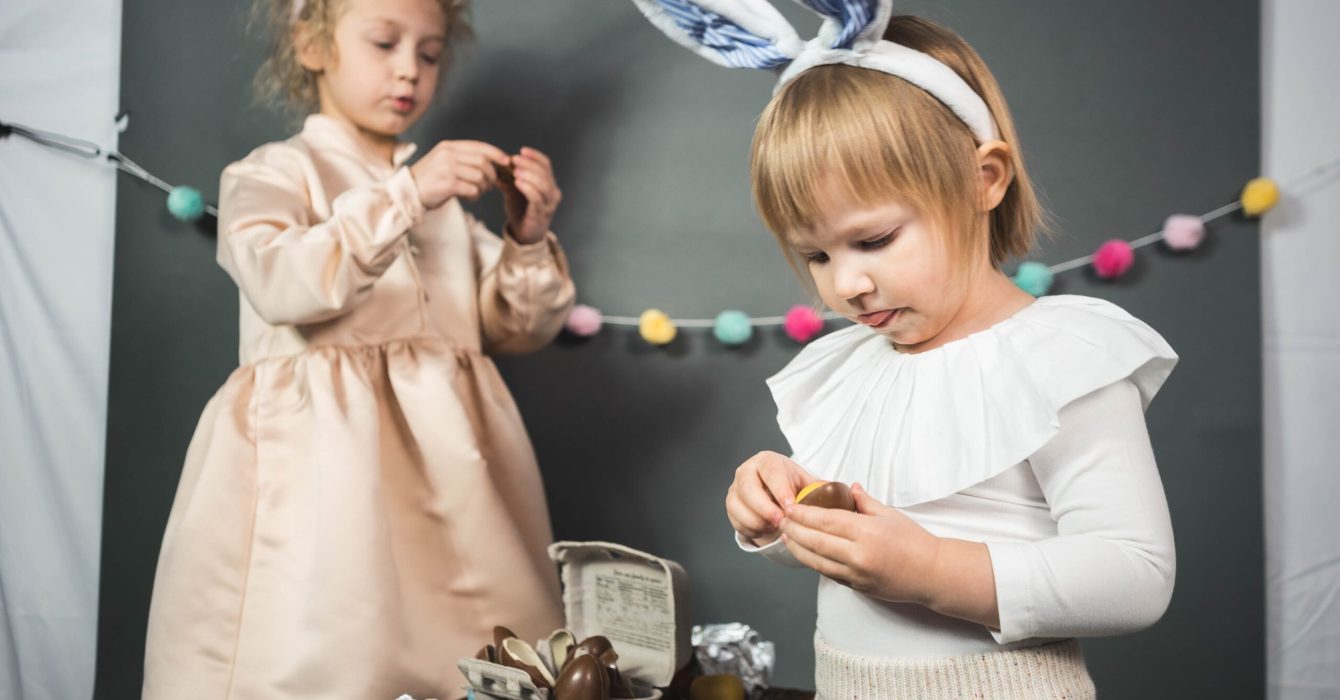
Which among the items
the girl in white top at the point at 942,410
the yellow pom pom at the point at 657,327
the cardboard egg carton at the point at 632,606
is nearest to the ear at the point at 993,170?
the girl in white top at the point at 942,410

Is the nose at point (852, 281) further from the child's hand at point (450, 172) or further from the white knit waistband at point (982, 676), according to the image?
the child's hand at point (450, 172)

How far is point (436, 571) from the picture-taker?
131cm

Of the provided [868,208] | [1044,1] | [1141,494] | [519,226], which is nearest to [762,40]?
[868,208]

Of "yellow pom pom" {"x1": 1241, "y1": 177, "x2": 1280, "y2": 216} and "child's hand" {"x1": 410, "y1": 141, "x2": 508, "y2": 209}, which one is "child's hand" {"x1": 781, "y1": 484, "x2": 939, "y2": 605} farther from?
"yellow pom pom" {"x1": 1241, "y1": 177, "x2": 1280, "y2": 216}

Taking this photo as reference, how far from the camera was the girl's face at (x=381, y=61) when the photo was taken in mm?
1376

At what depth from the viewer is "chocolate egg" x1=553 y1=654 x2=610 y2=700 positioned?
3.44ft

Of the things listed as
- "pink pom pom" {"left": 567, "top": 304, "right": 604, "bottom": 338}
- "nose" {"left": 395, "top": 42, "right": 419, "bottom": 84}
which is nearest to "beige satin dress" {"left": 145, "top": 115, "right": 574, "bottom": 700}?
"nose" {"left": 395, "top": 42, "right": 419, "bottom": 84}

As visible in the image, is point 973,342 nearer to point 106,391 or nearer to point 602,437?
point 602,437

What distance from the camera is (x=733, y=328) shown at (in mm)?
1549

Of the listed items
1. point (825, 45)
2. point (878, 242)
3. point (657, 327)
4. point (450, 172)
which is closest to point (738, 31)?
point (825, 45)

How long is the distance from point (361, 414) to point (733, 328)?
548mm

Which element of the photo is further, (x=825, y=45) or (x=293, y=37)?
(x=293, y=37)

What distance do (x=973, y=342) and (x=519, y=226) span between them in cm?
76

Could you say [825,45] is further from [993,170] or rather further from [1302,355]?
[1302,355]
